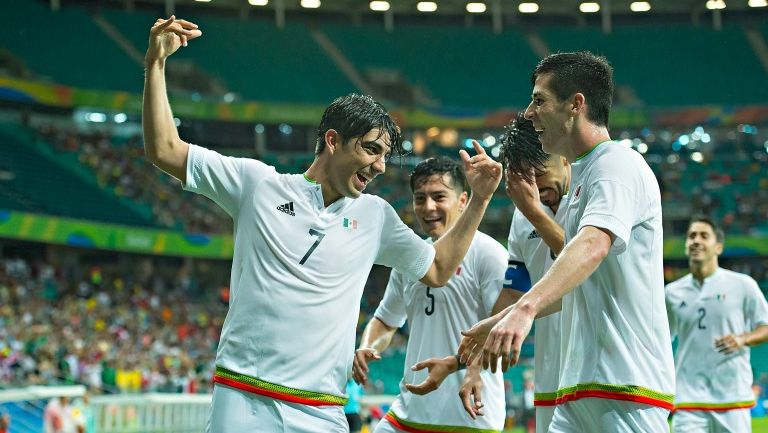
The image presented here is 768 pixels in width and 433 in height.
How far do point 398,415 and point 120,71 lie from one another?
36818 millimetres

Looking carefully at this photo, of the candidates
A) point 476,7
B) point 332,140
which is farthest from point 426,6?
point 332,140

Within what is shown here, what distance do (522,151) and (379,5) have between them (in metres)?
35.2

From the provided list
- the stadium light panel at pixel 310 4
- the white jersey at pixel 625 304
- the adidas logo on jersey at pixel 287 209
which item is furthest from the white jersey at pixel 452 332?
the stadium light panel at pixel 310 4

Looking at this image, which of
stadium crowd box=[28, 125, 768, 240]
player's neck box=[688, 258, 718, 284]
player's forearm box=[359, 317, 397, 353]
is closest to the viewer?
player's forearm box=[359, 317, 397, 353]

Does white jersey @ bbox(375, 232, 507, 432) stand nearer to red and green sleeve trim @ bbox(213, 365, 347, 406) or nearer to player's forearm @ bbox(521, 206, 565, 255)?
player's forearm @ bbox(521, 206, 565, 255)

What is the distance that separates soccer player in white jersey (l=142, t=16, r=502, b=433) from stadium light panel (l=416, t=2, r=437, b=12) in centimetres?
3525

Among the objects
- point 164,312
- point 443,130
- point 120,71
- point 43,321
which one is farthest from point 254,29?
point 43,321

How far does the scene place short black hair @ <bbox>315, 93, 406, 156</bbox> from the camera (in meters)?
4.65

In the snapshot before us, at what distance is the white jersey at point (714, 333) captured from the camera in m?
8.65

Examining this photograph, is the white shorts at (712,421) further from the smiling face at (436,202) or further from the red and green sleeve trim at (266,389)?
the red and green sleeve trim at (266,389)

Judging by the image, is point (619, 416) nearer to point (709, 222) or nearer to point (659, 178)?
point (709, 222)

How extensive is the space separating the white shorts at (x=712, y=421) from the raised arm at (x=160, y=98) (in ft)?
20.3

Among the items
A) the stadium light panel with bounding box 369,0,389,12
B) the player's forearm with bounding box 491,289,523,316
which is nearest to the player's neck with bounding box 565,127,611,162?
the player's forearm with bounding box 491,289,523,316

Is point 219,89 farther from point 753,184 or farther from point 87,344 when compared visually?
point 753,184
